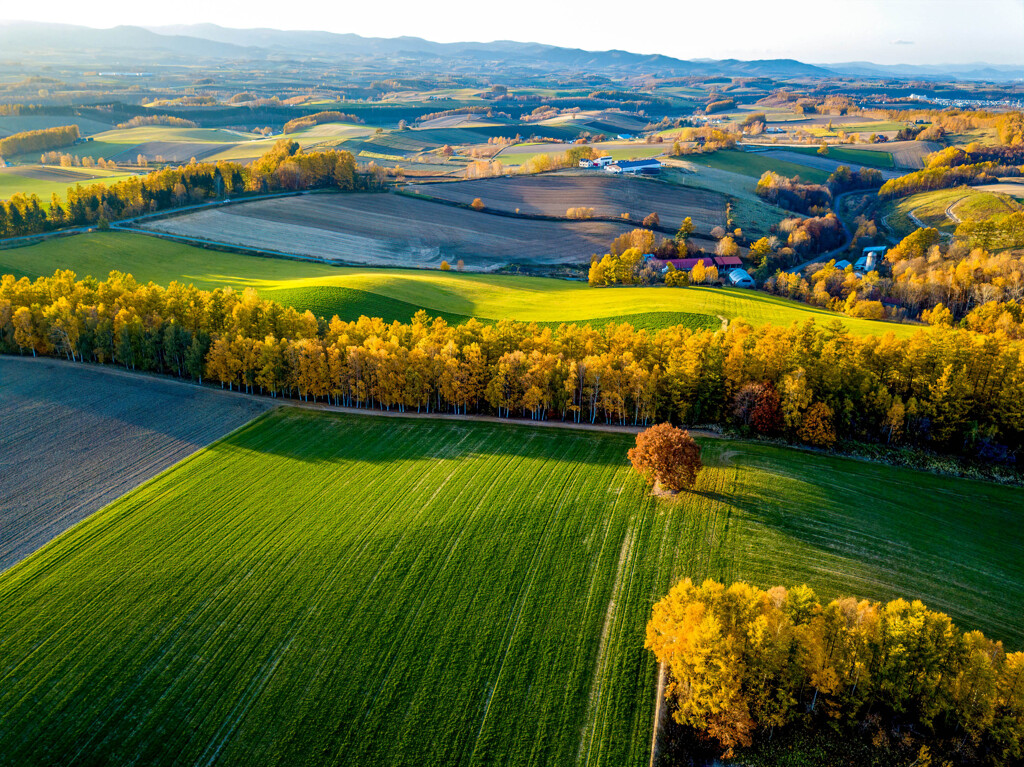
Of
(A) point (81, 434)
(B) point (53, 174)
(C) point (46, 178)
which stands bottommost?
(A) point (81, 434)

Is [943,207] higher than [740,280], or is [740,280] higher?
[943,207]

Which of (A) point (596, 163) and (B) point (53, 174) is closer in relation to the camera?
(B) point (53, 174)

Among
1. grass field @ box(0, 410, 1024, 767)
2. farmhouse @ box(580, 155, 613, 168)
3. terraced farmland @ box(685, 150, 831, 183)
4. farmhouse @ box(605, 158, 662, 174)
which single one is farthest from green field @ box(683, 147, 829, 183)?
grass field @ box(0, 410, 1024, 767)

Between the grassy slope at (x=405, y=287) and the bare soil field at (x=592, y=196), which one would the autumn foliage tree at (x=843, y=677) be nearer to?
the grassy slope at (x=405, y=287)

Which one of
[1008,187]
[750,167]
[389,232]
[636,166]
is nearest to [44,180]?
[389,232]

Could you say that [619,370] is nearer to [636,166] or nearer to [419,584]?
[419,584]

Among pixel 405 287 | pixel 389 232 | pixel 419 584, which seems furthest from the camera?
pixel 389 232

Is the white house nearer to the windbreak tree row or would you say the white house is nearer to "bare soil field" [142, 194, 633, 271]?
"bare soil field" [142, 194, 633, 271]

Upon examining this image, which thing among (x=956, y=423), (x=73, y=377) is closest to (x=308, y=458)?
(x=73, y=377)
